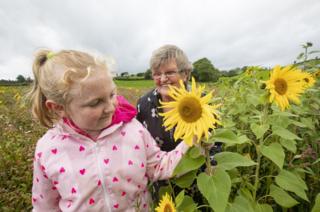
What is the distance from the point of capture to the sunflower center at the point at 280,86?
1432 millimetres

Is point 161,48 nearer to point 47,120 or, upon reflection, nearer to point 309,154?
point 47,120

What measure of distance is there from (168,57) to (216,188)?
117 centimetres

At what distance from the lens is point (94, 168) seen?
156 centimetres

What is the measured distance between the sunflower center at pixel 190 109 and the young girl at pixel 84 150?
0.31 meters

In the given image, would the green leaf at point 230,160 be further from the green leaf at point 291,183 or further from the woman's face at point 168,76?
the woman's face at point 168,76

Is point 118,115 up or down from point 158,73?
down

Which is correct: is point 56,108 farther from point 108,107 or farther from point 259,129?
point 259,129

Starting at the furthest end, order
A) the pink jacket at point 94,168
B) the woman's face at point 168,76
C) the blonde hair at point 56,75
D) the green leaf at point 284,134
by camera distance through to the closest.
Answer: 1. the woman's face at point 168,76
2. the pink jacket at point 94,168
3. the blonde hair at point 56,75
4. the green leaf at point 284,134

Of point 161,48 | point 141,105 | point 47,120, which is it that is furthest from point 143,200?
point 161,48

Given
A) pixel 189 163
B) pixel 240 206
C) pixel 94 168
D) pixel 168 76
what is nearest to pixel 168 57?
pixel 168 76

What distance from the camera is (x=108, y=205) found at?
1577 millimetres

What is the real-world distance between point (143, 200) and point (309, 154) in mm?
910

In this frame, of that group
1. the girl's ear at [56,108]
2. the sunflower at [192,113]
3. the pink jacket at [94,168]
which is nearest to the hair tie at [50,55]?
the girl's ear at [56,108]

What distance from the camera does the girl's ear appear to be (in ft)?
5.16
